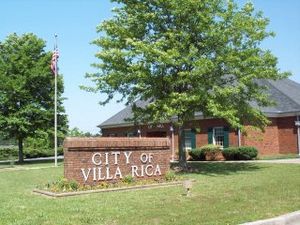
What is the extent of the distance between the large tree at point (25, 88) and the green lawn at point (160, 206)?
23975 mm

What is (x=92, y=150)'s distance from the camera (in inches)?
605

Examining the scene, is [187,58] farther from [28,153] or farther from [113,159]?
[28,153]

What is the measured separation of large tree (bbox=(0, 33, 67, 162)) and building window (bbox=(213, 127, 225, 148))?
1337 cm

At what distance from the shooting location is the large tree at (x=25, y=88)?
38.3m

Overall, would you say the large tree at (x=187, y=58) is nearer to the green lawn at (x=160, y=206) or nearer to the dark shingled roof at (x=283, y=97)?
the green lawn at (x=160, y=206)

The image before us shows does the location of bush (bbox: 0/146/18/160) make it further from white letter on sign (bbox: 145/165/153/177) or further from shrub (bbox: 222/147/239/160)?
→ white letter on sign (bbox: 145/165/153/177)

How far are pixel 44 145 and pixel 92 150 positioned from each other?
4483 cm

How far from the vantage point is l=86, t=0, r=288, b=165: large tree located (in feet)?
68.4

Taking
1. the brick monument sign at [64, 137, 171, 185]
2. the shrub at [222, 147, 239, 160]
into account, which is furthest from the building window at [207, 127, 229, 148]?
the brick monument sign at [64, 137, 171, 185]

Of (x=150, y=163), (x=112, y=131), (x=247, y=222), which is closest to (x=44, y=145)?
(x=112, y=131)

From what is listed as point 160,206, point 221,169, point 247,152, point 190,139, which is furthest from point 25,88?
point 160,206

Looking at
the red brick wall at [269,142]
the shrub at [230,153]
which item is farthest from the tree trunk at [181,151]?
the red brick wall at [269,142]

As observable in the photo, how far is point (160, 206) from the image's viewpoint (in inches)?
444

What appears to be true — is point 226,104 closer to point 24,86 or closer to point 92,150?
point 92,150
